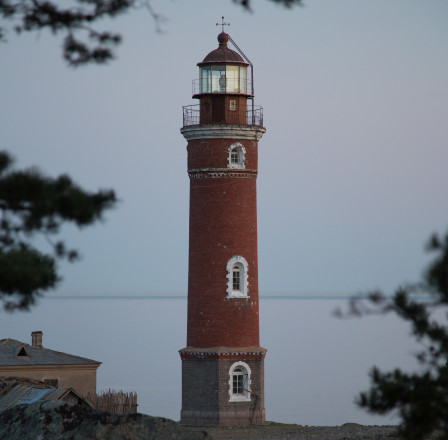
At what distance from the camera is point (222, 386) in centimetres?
3941

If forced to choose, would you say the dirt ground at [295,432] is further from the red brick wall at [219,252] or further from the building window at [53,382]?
the building window at [53,382]

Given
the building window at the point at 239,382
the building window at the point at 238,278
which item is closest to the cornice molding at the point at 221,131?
the building window at the point at 238,278

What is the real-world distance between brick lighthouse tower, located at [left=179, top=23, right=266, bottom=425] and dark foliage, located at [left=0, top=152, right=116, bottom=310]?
24.8m

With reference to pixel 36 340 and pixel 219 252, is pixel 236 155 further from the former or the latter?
pixel 36 340

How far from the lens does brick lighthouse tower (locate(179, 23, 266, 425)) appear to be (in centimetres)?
3947

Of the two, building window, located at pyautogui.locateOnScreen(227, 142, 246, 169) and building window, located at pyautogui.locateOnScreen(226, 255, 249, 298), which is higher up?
building window, located at pyautogui.locateOnScreen(227, 142, 246, 169)

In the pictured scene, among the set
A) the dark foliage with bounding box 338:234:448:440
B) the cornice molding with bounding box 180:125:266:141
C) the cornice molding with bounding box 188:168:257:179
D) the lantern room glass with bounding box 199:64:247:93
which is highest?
the lantern room glass with bounding box 199:64:247:93

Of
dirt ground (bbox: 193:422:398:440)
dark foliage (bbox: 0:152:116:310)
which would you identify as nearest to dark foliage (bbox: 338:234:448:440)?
dark foliage (bbox: 0:152:116:310)

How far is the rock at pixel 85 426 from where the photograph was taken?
2238 centimetres

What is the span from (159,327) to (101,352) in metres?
75.9

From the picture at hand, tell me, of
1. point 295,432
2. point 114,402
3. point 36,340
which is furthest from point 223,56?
point 295,432

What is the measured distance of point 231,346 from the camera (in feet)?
130

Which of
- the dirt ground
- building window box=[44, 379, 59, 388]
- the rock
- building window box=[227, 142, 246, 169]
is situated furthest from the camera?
building window box=[44, 379, 59, 388]

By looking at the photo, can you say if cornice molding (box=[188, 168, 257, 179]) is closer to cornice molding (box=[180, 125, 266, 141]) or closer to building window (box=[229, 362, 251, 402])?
cornice molding (box=[180, 125, 266, 141])
